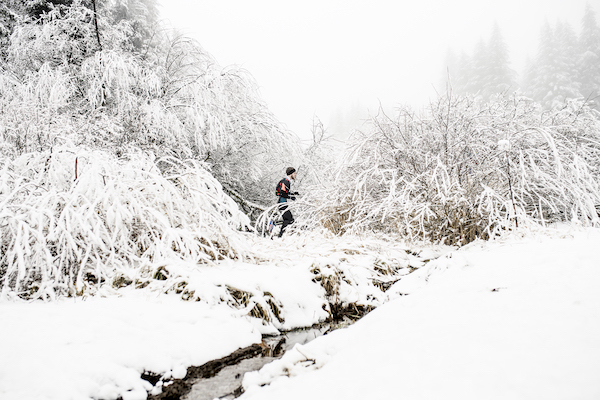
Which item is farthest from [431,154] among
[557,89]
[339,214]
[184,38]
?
[557,89]

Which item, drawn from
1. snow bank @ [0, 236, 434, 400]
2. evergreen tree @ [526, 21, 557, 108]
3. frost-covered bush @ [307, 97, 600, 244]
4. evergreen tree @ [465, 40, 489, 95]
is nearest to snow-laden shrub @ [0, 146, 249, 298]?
snow bank @ [0, 236, 434, 400]

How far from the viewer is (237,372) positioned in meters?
1.73

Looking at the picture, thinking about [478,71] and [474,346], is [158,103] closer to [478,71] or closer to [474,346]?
[474,346]

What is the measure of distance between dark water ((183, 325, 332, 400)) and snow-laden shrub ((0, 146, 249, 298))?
1015 millimetres

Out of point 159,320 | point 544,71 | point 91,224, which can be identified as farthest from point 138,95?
point 544,71

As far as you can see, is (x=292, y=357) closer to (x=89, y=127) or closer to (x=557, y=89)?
(x=89, y=127)

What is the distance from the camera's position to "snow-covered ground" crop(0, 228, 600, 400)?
981 millimetres

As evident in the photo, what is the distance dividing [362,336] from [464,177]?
11.0 ft

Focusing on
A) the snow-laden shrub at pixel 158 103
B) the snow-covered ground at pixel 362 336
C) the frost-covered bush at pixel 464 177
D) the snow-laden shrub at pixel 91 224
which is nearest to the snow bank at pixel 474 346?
the snow-covered ground at pixel 362 336

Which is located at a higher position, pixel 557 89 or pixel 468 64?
pixel 468 64

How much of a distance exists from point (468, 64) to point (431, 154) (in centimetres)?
2700

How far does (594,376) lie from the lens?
0.84 m

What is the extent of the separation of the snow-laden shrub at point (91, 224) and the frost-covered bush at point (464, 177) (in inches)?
81.7

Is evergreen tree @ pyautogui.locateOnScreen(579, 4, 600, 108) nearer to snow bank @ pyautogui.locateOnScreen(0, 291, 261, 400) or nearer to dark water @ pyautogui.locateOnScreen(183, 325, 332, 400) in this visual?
dark water @ pyautogui.locateOnScreen(183, 325, 332, 400)
